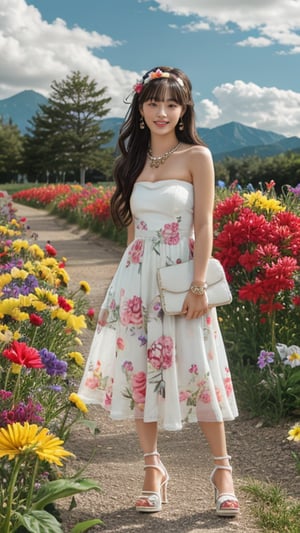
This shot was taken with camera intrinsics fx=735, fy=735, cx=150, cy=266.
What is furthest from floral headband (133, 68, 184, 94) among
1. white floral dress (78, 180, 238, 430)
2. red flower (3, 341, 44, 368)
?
red flower (3, 341, 44, 368)

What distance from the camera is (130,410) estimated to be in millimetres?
2844

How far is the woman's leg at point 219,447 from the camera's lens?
9.25ft

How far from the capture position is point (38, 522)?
2.23 metres

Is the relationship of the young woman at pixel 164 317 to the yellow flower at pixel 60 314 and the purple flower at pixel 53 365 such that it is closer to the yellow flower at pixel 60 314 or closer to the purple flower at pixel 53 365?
the purple flower at pixel 53 365

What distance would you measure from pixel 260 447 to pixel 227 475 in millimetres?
873

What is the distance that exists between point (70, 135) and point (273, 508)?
2192 inches

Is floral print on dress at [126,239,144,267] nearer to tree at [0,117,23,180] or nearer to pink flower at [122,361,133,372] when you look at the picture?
pink flower at [122,361,133,372]

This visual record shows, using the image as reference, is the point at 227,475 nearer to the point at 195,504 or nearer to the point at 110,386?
the point at 195,504

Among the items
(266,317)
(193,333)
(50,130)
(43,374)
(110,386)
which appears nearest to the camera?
(193,333)

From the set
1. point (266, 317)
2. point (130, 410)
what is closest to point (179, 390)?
point (130, 410)

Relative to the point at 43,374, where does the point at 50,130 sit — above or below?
above

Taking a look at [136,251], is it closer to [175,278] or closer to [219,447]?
[175,278]

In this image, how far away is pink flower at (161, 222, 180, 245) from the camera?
281 cm

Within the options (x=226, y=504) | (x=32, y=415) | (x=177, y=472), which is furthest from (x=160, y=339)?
(x=177, y=472)
